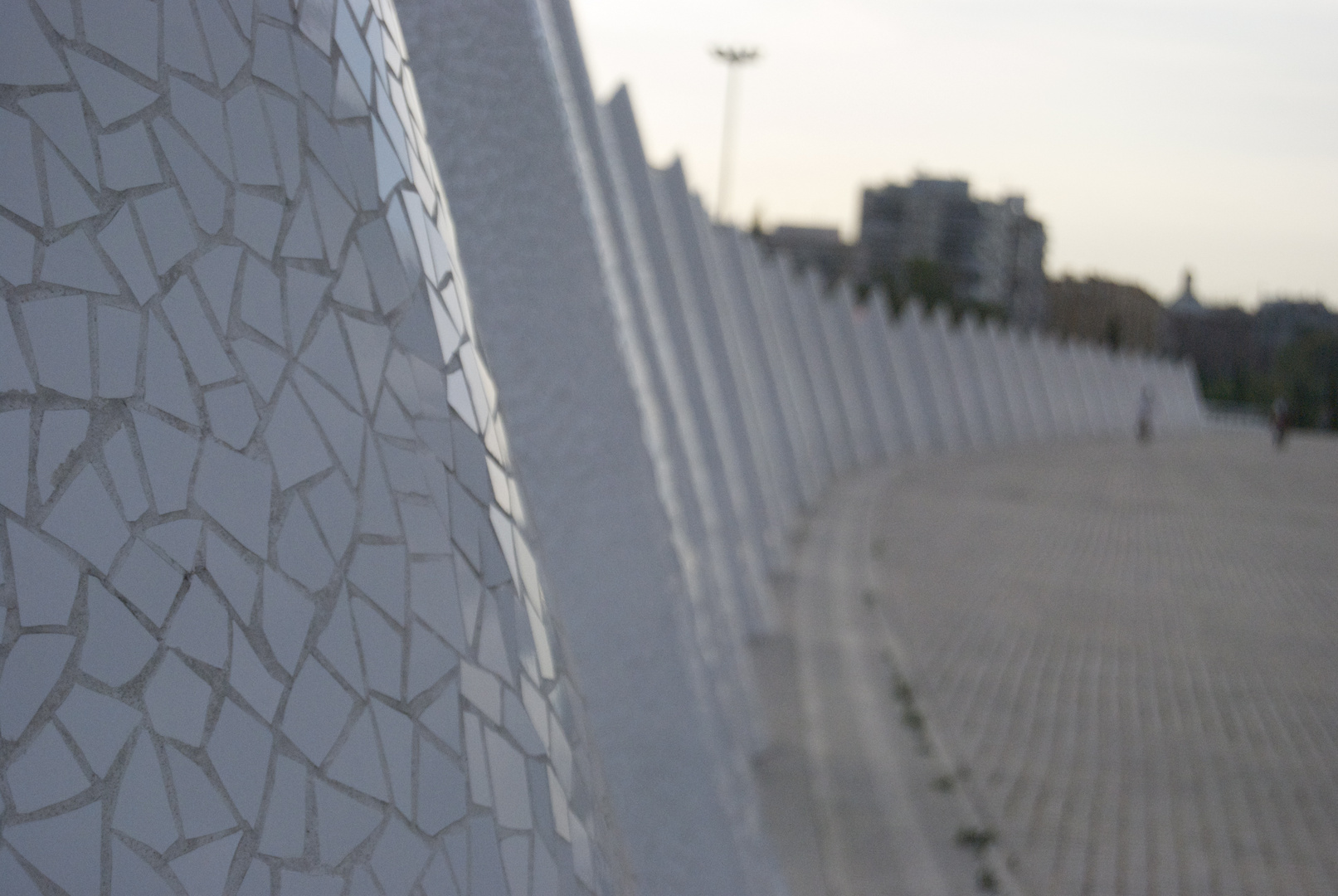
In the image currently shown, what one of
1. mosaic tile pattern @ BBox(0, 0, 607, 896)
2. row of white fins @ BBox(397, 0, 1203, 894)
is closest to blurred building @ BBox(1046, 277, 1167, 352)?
row of white fins @ BBox(397, 0, 1203, 894)

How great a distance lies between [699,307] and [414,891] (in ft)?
35.2

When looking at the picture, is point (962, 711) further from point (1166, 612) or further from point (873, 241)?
point (873, 241)

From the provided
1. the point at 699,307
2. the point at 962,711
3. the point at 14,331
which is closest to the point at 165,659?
the point at 14,331

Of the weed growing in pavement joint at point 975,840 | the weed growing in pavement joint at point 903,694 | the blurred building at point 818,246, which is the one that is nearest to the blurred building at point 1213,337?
the blurred building at point 818,246

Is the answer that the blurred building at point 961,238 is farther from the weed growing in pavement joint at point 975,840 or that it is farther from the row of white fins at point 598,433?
the row of white fins at point 598,433

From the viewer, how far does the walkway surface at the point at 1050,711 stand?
6270 mm

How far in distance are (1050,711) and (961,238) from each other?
155744mm

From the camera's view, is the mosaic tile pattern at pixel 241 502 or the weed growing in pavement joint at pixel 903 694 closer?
the mosaic tile pattern at pixel 241 502

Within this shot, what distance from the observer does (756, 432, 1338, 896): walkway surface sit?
627 centimetres

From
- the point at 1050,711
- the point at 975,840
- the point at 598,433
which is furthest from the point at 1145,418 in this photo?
the point at 598,433

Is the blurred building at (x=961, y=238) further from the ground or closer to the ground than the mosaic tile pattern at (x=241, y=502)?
closer to the ground

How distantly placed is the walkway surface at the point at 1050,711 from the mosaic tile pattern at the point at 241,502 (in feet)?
13.5

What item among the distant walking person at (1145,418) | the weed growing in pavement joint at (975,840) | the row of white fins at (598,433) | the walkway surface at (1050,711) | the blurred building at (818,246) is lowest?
the blurred building at (818,246)

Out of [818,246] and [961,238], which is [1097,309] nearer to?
[961,238]
